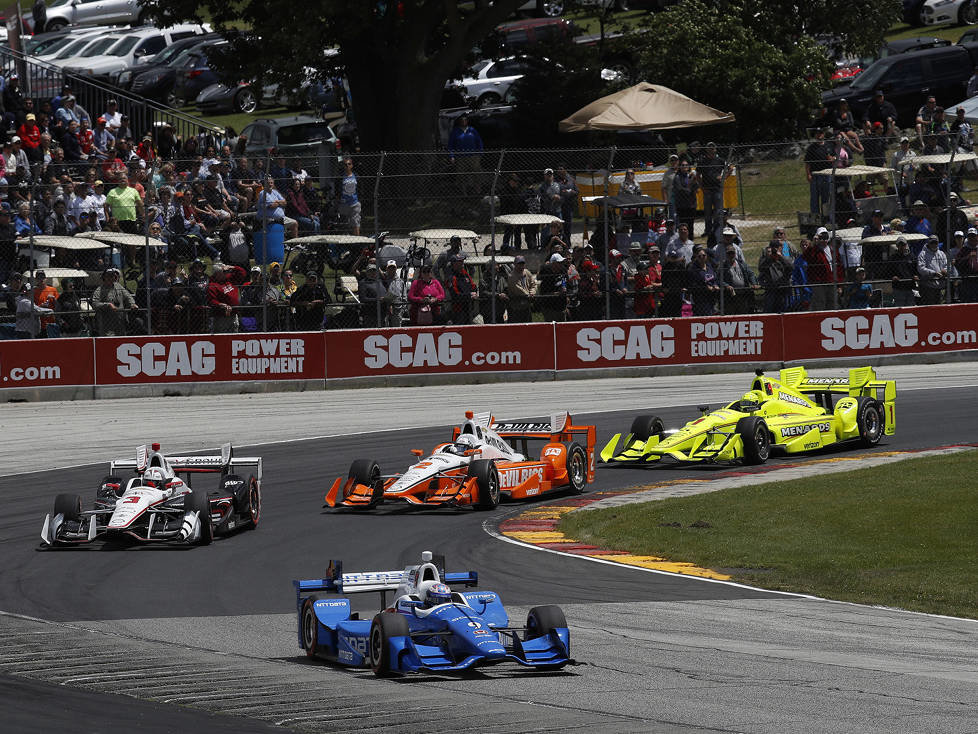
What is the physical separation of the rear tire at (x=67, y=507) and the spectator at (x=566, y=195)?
505 inches

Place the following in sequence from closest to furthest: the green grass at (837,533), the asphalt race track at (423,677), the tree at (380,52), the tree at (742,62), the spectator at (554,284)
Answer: the asphalt race track at (423,677), the green grass at (837,533), the spectator at (554,284), the tree at (380,52), the tree at (742,62)

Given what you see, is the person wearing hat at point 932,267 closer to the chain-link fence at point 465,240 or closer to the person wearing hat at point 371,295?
the chain-link fence at point 465,240

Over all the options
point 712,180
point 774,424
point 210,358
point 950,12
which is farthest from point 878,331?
point 950,12

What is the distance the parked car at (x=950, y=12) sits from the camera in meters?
52.5

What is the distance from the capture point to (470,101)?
41250 millimetres

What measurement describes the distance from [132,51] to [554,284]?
94.5ft

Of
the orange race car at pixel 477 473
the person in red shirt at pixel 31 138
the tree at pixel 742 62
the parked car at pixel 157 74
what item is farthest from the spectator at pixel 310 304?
the parked car at pixel 157 74

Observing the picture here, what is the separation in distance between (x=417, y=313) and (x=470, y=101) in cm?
1672

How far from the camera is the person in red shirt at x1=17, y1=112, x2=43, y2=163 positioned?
28375 millimetres

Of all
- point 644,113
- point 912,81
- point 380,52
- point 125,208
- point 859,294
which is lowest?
point 859,294

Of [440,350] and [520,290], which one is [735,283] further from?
[440,350]

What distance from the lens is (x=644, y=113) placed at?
3259cm

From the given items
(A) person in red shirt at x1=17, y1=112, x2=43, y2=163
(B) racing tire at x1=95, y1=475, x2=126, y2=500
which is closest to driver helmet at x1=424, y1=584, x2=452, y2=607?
(B) racing tire at x1=95, y1=475, x2=126, y2=500

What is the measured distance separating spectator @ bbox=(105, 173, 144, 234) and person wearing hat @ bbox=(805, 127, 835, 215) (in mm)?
10646
